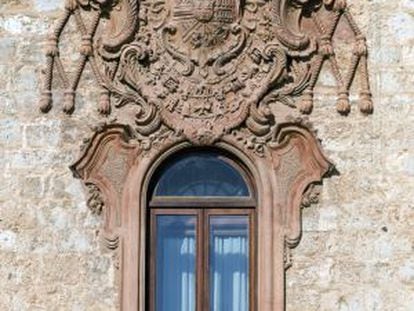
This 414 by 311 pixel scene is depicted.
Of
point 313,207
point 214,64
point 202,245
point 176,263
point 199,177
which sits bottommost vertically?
point 176,263

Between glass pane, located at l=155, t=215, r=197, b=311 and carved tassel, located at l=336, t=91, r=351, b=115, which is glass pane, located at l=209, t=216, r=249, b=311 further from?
carved tassel, located at l=336, t=91, r=351, b=115

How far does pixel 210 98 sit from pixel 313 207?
104 centimetres

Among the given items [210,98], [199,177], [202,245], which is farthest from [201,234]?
[210,98]

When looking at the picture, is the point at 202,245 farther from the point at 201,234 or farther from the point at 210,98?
the point at 210,98

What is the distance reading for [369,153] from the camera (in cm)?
1513

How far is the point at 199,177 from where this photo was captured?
1533 centimetres

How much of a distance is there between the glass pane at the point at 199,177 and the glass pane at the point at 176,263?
0.65 ft

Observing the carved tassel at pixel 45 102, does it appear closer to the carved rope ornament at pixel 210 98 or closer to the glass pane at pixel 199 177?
the carved rope ornament at pixel 210 98

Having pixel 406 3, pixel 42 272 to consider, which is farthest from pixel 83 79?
pixel 406 3

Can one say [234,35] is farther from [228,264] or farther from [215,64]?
[228,264]

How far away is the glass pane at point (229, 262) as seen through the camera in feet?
49.9

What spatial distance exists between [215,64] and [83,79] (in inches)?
37.1

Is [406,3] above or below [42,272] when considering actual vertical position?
above

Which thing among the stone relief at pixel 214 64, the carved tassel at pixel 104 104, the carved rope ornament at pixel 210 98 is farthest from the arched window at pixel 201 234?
the carved tassel at pixel 104 104
